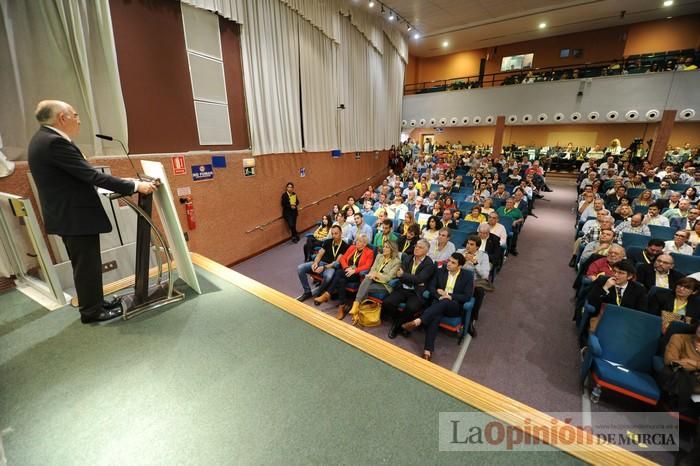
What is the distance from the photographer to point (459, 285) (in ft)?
10.1

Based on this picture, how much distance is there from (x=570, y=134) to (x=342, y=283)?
1654 cm

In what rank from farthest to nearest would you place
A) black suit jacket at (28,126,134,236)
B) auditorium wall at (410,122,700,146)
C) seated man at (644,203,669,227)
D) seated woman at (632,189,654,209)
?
auditorium wall at (410,122,700,146), seated woman at (632,189,654,209), seated man at (644,203,669,227), black suit jacket at (28,126,134,236)

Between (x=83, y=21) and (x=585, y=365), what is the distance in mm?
6002

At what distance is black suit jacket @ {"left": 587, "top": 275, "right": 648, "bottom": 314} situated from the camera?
264 cm

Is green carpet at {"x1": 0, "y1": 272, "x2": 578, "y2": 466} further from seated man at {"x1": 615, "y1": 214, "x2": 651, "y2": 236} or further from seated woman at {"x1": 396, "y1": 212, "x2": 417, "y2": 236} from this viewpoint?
seated man at {"x1": 615, "y1": 214, "x2": 651, "y2": 236}

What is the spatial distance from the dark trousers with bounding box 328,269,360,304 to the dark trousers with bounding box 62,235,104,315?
2.46m

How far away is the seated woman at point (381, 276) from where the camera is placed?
3.47 meters

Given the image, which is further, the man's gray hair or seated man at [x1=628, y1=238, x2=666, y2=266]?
seated man at [x1=628, y1=238, x2=666, y2=266]

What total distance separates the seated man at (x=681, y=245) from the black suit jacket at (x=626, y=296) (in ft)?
4.88

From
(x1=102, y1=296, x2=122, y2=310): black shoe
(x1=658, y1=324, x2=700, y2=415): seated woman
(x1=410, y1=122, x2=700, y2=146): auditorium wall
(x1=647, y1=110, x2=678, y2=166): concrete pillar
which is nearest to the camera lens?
(x1=102, y1=296, x2=122, y2=310): black shoe

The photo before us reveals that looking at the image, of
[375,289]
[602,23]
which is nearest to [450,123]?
[602,23]

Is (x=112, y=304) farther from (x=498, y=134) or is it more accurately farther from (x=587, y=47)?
(x=587, y=47)

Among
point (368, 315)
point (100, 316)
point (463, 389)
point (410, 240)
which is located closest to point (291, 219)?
point (410, 240)

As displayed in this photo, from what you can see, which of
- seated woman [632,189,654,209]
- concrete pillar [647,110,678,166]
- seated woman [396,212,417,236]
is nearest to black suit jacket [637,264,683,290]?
seated woman [396,212,417,236]
